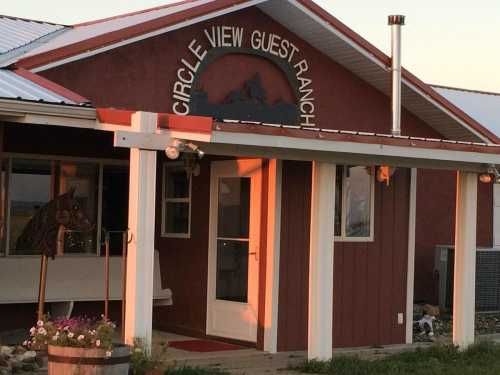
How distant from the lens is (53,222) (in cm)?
1034

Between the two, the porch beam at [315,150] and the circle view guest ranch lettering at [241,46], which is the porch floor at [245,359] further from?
the circle view guest ranch lettering at [241,46]

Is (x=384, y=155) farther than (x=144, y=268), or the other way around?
(x=384, y=155)

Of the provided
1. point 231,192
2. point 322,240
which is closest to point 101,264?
point 231,192

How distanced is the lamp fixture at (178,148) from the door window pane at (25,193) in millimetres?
3474

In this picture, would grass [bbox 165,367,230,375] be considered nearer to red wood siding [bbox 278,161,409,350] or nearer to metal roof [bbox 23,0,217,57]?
red wood siding [bbox 278,161,409,350]

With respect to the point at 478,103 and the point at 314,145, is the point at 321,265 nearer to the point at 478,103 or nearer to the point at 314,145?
the point at 314,145

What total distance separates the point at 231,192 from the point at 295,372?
2715mm

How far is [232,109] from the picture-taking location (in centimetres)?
1228

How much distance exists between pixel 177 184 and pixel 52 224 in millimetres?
3174

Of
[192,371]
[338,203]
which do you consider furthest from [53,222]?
[338,203]

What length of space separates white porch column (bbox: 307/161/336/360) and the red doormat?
1272mm

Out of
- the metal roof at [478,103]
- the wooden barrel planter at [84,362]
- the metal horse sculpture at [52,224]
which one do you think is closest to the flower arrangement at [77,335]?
the wooden barrel planter at [84,362]

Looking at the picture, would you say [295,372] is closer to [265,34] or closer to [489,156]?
[489,156]

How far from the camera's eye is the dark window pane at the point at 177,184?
13156 mm
